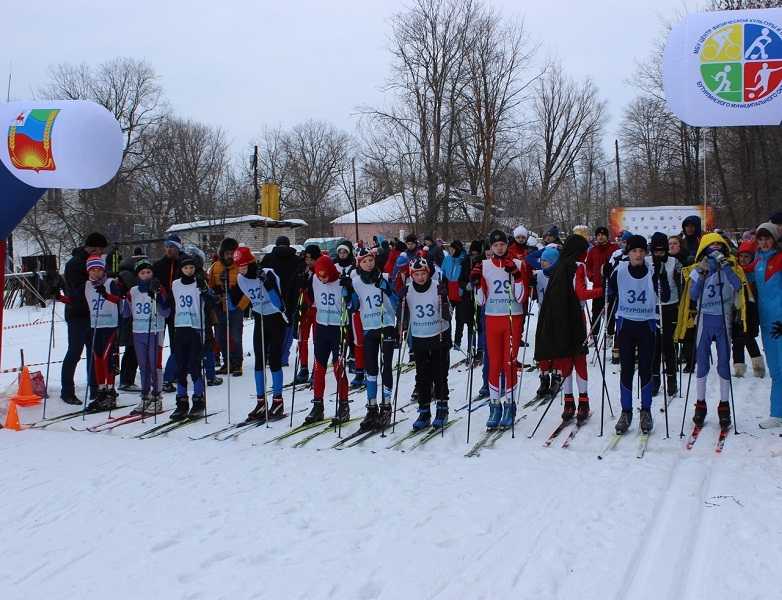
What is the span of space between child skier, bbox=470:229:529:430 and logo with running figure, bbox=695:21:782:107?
3.60 m

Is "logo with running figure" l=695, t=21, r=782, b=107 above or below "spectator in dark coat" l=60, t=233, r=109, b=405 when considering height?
above

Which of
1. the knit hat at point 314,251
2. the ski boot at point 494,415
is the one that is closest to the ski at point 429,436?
the ski boot at point 494,415

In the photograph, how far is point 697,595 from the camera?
3.51m

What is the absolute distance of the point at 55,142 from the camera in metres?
8.01

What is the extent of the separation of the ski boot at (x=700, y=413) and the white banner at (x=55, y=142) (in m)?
7.15

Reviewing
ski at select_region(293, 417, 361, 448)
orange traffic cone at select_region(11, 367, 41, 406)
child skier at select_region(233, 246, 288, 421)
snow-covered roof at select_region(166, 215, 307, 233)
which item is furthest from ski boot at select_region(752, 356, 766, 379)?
snow-covered roof at select_region(166, 215, 307, 233)

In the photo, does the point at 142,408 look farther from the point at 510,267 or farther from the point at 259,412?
the point at 510,267

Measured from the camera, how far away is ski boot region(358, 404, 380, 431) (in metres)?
7.21

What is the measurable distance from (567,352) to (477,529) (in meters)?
2.89

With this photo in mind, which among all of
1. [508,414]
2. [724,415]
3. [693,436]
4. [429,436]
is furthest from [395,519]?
[724,415]

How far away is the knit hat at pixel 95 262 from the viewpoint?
28.2 feet

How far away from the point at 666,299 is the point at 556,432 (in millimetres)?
2498

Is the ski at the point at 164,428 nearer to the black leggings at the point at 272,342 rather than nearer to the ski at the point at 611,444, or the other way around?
the black leggings at the point at 272,342

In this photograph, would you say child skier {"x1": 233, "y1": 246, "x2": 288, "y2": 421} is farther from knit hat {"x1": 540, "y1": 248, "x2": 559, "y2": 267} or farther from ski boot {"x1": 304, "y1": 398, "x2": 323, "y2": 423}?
knit hat {"x1": 540, "y1": 248, "x2": 559, "y2": 267}
